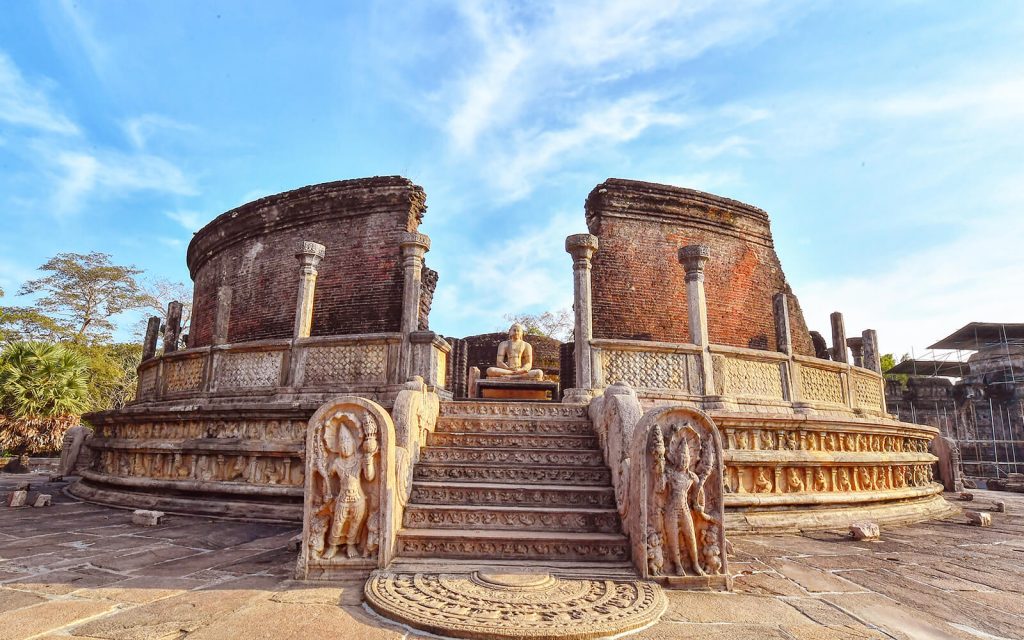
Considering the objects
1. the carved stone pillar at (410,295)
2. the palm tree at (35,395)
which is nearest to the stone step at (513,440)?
the carved stone pillar at (410,295)

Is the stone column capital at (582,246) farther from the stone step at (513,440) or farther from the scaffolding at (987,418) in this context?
the scaffolding at (987,418)

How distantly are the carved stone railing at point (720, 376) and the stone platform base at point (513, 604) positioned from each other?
389 centimetres

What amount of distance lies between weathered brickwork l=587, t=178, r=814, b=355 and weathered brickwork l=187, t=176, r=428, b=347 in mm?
4614

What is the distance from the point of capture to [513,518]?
4.19 m

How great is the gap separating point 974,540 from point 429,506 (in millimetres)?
6034

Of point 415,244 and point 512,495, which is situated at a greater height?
point 415,244

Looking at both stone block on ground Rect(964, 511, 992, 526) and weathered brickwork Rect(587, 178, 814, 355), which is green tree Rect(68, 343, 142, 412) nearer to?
weathered brickwork Rect(587, 178, 814, 355)

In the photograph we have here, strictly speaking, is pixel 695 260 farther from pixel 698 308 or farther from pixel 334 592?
pixel 334 592

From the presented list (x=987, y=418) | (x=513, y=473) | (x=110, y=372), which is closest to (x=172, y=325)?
(x=513, y=473)

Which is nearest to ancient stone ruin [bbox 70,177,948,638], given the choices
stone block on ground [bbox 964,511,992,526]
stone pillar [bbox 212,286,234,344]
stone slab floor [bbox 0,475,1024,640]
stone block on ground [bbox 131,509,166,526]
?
stone pillar [bbox 212,286,234,344]

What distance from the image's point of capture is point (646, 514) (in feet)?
11.9

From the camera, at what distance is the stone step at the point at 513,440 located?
5402mm

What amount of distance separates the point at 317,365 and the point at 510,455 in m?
3.98

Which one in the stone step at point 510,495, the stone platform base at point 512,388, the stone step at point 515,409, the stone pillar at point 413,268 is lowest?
the stone step at point 510,495
